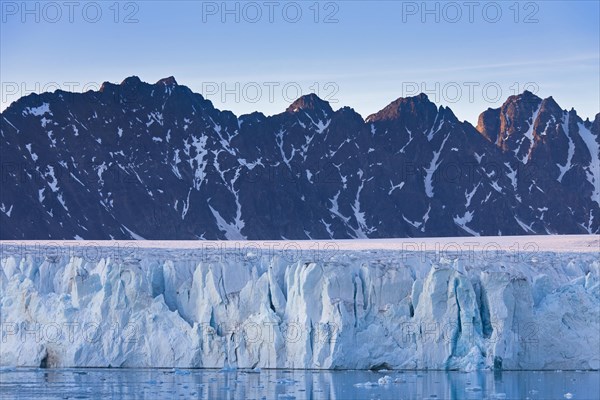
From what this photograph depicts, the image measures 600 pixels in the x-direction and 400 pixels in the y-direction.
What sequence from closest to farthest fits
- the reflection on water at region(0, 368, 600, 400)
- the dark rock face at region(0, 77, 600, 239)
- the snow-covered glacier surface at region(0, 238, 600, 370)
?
the reflection on water at region(0, 368, 600, 400), the snow-covered glacier surface at region(0, 238, 600, 370), the dark rock face at region(0, 77, 600, 239)

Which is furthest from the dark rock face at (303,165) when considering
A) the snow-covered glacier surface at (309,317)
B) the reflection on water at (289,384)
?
the reflection on water at (289,384)

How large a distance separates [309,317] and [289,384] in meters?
3.83

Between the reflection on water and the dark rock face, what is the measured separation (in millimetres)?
94103

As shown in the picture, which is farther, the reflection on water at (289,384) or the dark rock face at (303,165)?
the dark rock face at (303,165)

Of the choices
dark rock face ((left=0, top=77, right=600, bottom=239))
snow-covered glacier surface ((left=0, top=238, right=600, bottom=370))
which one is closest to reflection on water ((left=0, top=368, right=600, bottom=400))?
snow-covered glacier surface ((left=0, top=238, right=600, bottom=370))

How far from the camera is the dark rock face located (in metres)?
131

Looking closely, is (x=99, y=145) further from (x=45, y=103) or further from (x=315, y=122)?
(x=315, y=122)

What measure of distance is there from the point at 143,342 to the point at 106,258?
350cm

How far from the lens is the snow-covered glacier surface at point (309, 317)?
33688 mm

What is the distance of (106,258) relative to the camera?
36438 millimetres

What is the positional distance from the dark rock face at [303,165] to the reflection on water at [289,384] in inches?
3705

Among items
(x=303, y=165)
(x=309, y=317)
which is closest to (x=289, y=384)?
(x=309, y=317)

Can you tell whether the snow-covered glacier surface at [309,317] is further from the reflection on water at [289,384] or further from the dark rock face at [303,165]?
the dark rock face at [303,165]

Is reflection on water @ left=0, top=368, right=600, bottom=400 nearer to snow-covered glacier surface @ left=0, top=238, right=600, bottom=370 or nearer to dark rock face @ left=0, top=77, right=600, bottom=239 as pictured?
snow-covered glacier surface @ left=0, top=238, right=600, bottom=370
